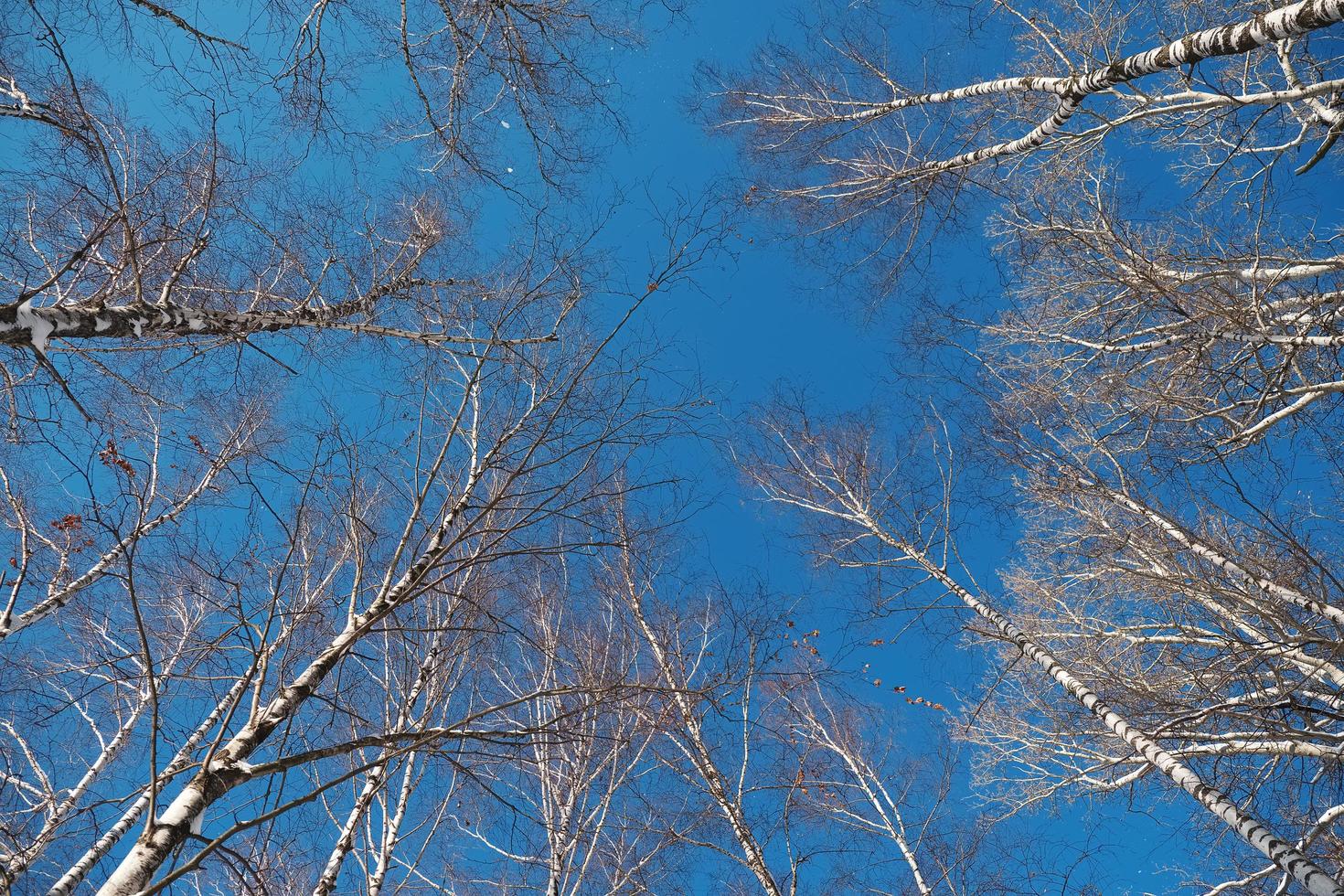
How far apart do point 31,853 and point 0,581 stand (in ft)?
7.78

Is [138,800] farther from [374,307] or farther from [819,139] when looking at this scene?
[819,139]

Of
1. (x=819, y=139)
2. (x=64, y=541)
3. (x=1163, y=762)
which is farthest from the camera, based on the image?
(x=819, y=139)

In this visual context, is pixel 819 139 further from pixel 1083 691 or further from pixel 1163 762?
pixel 1163 762

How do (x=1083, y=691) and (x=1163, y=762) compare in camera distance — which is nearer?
(x=1163, y=762)

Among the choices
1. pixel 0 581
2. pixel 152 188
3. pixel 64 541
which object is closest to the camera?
pixel 0 581

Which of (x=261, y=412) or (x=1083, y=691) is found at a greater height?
(x=1083, y=691)

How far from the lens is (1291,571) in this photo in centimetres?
493

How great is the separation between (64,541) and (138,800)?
300 centimetres

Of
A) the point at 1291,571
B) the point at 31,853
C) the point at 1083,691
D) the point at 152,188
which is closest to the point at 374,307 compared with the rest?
the point at 152,188

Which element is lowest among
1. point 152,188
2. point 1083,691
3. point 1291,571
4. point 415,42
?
point 152,188

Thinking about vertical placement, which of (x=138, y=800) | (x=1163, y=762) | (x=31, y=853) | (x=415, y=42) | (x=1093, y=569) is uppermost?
(x=1093, y=569)

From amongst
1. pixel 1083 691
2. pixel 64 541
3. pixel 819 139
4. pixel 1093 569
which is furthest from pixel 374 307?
pixel 1093 569

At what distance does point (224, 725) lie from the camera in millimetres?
2119

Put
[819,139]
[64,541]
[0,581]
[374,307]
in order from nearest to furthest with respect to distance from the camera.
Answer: [0,581] → [374,307] → [64,541] → [819,139]
